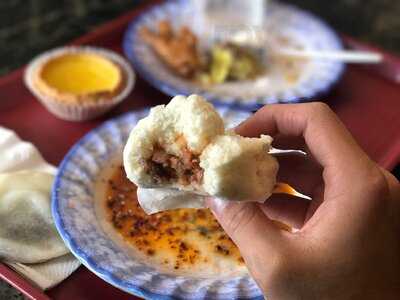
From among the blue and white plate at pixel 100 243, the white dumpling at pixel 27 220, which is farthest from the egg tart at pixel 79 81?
the white dumpling at pixel 27 220

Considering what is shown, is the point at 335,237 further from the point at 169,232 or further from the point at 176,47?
the point at 176,47

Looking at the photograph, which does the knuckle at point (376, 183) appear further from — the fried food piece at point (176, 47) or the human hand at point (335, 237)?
the fried food piece at point (176, 47)

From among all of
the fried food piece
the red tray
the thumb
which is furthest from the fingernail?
the fried food piece

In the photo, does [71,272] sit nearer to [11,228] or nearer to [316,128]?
[11,228]

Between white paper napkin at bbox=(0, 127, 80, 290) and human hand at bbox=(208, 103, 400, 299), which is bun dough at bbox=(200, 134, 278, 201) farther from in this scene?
white paper napkin at bbox=(0, 127, 80, 290)

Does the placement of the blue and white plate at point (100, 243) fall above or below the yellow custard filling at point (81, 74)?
below

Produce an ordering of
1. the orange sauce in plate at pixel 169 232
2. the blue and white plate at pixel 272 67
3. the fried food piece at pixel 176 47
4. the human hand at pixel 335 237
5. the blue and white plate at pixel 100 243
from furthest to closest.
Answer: the fried food piece at pixel 176 47 → the blue and white plate at pixel 272 67 → the orange sauce in plate at pixel 169 232 → the blue and white plate at pixel 100 243 → the human hand at pixel 335 237
